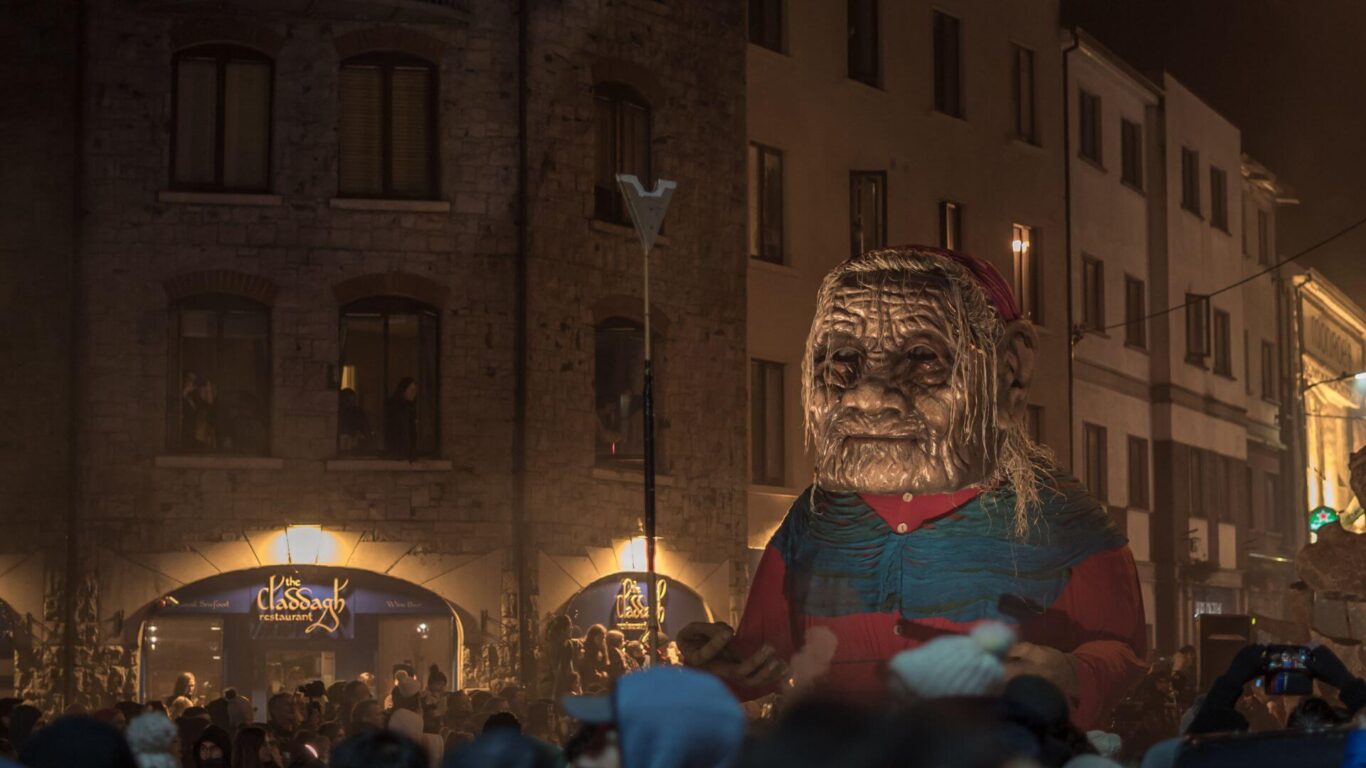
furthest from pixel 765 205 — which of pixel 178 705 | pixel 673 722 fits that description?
pixel 673 722

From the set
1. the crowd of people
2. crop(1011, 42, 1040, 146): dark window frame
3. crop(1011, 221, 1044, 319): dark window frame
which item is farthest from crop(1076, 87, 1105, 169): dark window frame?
the crowd of people

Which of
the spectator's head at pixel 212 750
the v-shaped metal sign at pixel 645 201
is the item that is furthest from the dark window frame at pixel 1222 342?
the spectator's head at pixel 212 750

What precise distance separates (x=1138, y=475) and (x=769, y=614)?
30255 millimetres

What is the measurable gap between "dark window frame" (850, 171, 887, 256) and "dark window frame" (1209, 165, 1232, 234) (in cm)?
1537

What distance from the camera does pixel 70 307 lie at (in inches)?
907

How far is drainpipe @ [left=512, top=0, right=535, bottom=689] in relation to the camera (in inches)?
933

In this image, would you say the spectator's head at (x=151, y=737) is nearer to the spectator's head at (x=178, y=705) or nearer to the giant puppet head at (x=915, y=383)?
the giant puppet head at (x=915, y=383)

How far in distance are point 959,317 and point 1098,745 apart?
96.1 inches

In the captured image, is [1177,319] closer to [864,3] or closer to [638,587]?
[864,3]

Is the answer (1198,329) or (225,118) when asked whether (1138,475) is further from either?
(225,118)

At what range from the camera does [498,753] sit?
487 centimetres

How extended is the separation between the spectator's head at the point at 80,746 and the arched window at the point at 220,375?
1803 cm

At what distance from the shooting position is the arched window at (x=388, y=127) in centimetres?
2392

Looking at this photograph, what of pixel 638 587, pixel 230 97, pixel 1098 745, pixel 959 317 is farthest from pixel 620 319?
pixel 1098 745
